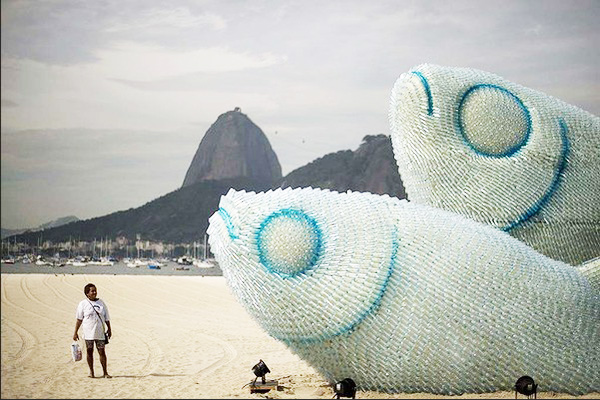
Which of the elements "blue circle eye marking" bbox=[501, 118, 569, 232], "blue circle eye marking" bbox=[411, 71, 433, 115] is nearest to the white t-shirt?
"blue circle eye marking" bbox=[411, 71, 433, 115]

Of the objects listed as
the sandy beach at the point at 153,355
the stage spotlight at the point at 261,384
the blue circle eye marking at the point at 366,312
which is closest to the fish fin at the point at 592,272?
the sandy beach at the point at 153,355

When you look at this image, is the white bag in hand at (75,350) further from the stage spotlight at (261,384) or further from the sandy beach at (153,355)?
the stage spotlight at (261,384)

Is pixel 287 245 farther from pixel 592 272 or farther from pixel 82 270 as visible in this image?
pixel 82 270

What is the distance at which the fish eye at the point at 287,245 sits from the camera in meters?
8.05

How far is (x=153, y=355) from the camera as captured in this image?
1238 cm

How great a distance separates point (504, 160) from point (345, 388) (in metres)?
4.05

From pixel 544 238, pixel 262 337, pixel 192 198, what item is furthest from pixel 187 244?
pixel 544 238

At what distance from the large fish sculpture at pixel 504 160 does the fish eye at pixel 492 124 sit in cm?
1

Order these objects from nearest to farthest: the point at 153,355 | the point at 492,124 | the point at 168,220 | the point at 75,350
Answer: the point at 75,350, the point at 492,124, the point at 153,355, the point at 168,220

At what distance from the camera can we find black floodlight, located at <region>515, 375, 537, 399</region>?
7809mm

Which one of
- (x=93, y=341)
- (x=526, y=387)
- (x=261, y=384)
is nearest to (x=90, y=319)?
(x=93, y=341)

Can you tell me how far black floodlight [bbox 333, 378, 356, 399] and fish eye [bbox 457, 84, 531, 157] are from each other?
3.90 m

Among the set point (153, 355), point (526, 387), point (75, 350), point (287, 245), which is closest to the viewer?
point (526, 387)

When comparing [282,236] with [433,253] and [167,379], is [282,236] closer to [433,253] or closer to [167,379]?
[433,253]
